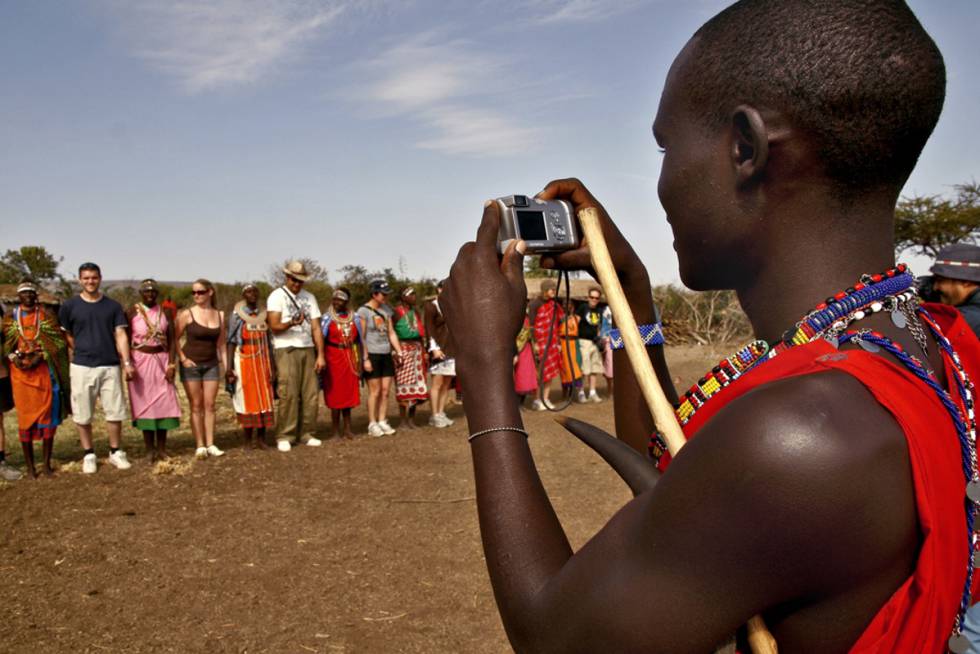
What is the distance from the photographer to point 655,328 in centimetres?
175

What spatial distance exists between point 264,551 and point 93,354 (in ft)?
11.4

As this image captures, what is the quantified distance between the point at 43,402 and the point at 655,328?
7.65 m

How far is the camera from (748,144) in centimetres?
115

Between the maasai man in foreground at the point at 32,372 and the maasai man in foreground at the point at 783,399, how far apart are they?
771 centimetres

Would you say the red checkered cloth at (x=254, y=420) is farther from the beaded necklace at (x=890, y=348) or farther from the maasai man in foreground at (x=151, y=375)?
the beaded necklace at (x=890, y=348)

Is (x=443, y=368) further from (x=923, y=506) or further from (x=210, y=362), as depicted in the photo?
(x=923, y=506)

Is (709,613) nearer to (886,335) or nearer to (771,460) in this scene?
(771,460)

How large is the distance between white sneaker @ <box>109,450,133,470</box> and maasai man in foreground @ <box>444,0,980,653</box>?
25.5ft

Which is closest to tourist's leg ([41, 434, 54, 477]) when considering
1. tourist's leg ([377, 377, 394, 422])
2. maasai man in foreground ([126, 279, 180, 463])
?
maasai man in foreground ([126, 279, 180, 463])

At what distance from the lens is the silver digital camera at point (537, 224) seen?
1.42m

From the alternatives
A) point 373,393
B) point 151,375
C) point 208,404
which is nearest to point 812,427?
point 151,375

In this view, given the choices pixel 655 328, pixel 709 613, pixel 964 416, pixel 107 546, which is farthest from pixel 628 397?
pixel 107 546

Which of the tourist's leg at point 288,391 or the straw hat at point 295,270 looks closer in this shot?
the straw hat at point 295,270

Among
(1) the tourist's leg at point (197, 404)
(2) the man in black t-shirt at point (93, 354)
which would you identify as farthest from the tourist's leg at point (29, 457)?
(1) the tourist's leg at point (197, 404)
